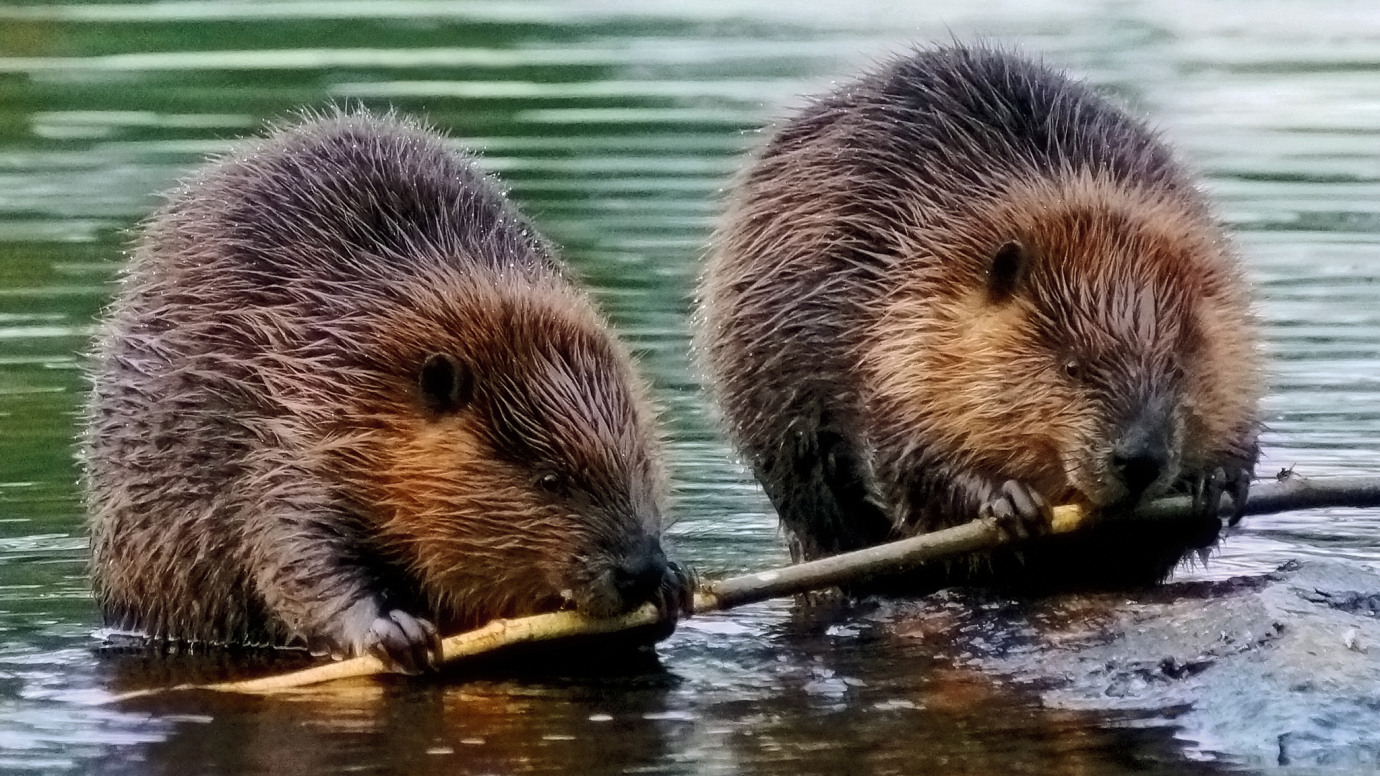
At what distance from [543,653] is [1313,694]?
1514 millimetres

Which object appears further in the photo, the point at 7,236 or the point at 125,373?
the point at 7,236

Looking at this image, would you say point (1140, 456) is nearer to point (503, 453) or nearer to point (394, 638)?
point (503, 453)

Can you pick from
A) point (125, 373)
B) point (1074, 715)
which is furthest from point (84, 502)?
point (1074, 715)

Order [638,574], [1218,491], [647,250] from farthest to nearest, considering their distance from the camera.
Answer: [647,250], [1218,491], [638,574]

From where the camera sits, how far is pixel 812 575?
16.8 ft

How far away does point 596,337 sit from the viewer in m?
5.21

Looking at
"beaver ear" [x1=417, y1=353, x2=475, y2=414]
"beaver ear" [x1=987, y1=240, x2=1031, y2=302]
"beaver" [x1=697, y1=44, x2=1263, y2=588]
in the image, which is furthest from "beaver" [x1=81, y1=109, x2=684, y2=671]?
"beaver ear" [x1=987, y1=240, x2=1031, y2=302]

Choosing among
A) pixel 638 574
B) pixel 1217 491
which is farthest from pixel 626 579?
pixel 1217 491

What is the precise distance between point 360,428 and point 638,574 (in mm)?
705

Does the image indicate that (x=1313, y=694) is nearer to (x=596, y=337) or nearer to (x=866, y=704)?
(x=866, y=704)

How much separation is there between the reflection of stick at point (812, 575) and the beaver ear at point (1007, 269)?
529 mm

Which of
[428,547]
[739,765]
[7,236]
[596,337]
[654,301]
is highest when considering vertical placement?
[7,236]

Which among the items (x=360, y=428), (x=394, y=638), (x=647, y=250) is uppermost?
(x=647, y=250)

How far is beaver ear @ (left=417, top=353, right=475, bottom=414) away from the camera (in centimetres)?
506
